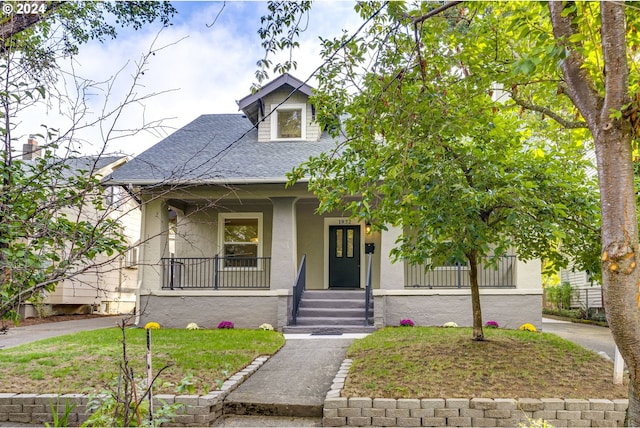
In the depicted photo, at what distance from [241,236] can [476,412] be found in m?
9.97

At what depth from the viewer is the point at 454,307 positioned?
11852 millimetres

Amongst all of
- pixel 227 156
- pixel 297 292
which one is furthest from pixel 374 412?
pixel 227 156

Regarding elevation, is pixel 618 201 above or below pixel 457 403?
above

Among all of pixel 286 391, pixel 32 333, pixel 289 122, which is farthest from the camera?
pixel 289 122

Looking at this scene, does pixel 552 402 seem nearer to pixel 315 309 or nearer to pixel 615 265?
pixel 615 265

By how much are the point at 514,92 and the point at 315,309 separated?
7.39m

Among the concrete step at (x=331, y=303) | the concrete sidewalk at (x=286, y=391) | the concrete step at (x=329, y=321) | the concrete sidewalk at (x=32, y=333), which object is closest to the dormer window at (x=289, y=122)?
the concrete step at (x=331, y=303)

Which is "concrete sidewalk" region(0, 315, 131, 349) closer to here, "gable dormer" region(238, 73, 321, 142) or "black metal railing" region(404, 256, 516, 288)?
"gable dormer" region(238, 73, 321, 142)

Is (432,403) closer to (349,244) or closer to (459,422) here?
(459,422)

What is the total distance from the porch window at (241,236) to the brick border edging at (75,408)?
8.48 metres

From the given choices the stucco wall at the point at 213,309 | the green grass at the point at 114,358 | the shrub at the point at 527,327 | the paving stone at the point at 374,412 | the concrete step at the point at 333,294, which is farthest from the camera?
the concrete step at the point at 333,294

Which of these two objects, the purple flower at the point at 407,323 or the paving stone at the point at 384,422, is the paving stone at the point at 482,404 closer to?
the paving stone at the point at 384,422

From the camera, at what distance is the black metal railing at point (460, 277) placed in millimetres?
12394

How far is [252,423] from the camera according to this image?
546cm
